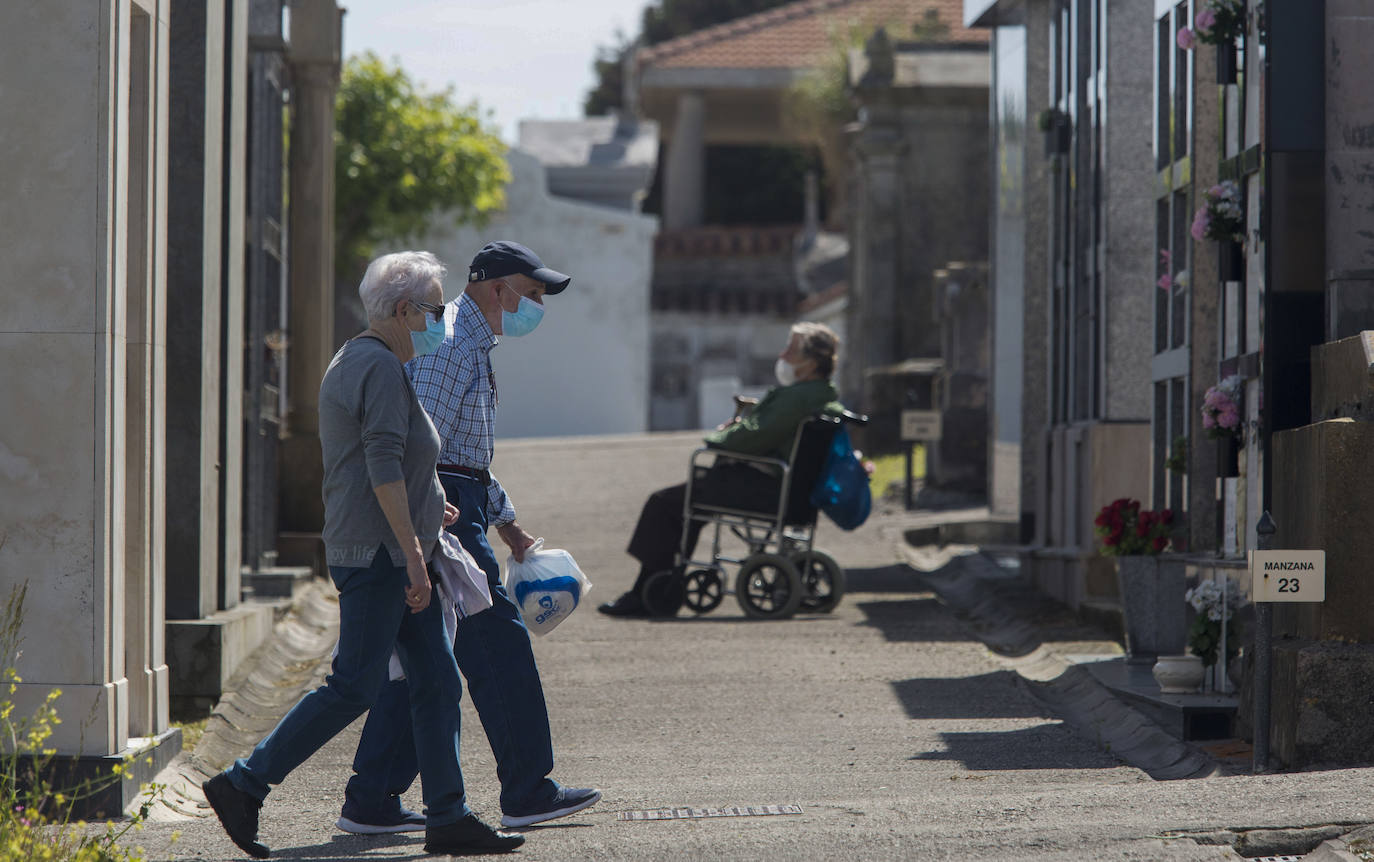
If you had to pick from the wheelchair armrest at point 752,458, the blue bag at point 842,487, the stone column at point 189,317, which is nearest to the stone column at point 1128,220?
the blue bag at point 842,487

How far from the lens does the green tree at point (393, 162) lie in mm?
33812

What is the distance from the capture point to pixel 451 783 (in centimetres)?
556

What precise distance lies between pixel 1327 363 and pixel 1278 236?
0.83 meters

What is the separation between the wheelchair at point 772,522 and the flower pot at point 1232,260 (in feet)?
11.2

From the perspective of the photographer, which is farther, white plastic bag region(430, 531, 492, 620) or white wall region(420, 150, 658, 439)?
white wall region(420, 150, 658, 439)

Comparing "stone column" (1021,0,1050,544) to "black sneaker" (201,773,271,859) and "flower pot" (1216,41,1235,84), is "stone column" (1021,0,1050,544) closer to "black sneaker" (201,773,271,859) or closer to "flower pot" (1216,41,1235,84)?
"flower pot" (1216,41,1235,84)

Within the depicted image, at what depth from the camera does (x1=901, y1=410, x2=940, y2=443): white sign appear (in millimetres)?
19688

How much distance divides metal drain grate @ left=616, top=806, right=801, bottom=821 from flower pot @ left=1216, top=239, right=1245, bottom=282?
3553mm

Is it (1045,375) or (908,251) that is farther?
(908,251)

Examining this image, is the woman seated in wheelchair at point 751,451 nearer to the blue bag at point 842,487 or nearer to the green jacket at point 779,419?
the green jacket at point 779,419

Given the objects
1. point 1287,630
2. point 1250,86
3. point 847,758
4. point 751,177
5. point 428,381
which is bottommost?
point 847,758

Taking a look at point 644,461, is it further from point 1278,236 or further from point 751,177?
point 751,177

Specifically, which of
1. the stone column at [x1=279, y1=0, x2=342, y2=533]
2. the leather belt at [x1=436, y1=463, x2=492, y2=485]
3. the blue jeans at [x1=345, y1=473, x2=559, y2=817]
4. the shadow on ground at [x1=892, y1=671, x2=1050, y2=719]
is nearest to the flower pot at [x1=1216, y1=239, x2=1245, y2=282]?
the shadow on ground at [x1=892, y1=671, x2=1050, y2=719]

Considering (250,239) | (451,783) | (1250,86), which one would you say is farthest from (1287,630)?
(250,239)
